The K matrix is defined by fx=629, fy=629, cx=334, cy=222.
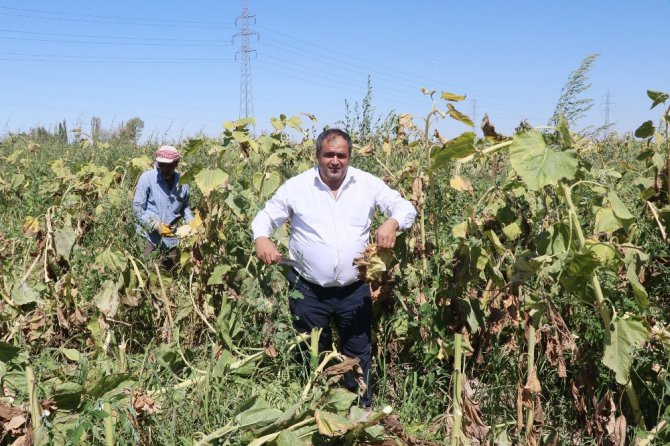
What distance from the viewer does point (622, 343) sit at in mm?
2055

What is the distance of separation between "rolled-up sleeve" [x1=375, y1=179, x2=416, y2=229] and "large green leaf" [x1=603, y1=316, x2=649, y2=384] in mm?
1012

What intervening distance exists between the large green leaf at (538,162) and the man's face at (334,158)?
1.02m

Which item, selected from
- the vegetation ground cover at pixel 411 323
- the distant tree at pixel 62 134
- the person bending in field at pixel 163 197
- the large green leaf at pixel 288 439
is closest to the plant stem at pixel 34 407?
the vegetation ground cover at pixel 411 323

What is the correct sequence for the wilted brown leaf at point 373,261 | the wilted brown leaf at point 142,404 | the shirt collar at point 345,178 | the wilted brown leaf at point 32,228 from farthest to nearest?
the wilted brown leaf at point 32,228 → the shirt collar at point 345,178 → the wilted brown leaf at point 373,261 → the wilted brown leaf at point 142,404

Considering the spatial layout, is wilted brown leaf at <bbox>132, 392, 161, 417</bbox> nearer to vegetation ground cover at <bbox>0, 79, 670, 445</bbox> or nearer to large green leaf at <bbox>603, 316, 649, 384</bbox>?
vegetation ground cover at <bbox>0, 79, 670, 445</bbox>

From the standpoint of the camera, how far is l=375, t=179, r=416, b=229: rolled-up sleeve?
2.81 m

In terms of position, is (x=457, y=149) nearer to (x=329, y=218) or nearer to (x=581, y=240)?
(x=581, y=240)

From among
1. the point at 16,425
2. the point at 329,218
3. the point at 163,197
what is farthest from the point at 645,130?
the point at 163,197

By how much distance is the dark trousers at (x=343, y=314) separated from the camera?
117 inches

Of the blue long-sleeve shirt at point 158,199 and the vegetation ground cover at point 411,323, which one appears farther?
the blue long-sleeve shirt at point 158,199

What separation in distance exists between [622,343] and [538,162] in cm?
68

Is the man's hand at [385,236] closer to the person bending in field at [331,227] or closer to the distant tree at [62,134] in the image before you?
the person bending in field at [331,227]

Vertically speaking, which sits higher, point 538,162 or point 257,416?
point 538,162

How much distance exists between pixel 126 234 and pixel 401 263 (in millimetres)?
1618
